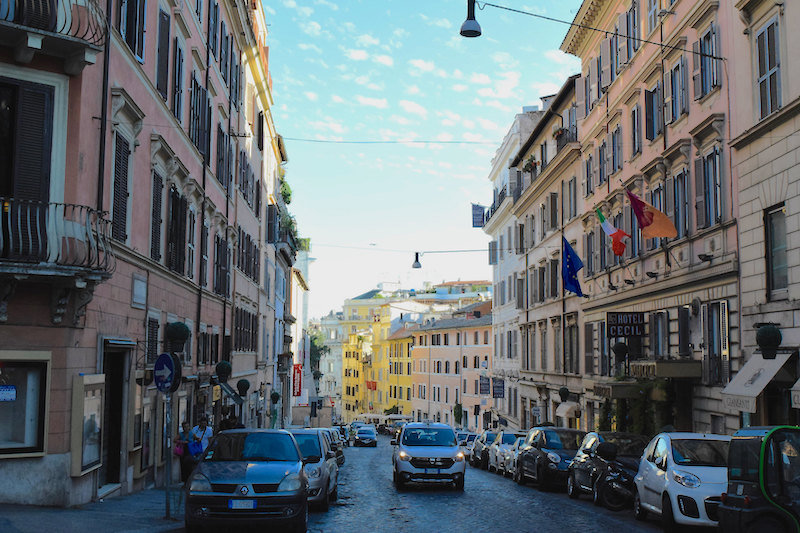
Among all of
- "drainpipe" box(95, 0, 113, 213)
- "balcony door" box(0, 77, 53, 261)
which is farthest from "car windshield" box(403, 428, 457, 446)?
"balcony door" box(0, 77, 53, 261)

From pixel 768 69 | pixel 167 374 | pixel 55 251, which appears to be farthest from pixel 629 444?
pixel 55 251

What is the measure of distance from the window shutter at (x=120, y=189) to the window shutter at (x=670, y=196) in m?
15.2

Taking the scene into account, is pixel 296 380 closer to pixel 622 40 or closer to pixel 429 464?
pixel 622 40

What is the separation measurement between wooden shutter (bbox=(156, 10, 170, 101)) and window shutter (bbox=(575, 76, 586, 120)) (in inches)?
816

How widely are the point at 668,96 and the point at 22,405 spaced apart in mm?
19393

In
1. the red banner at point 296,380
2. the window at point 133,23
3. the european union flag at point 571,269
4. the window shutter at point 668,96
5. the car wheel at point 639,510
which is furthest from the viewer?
the red banner at point 296,380

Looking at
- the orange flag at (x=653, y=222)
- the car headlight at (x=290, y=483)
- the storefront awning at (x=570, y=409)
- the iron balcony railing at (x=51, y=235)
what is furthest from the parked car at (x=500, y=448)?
the iron balcony railing at (x=51, y=235)

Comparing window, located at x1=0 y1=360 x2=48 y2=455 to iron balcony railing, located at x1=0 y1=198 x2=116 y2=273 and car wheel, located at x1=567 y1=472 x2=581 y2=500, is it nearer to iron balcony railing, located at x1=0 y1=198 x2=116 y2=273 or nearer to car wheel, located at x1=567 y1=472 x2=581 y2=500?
iron balcony railing, located at x1=0 y1=198 x2=116 y2=273

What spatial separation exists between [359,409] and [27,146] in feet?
387

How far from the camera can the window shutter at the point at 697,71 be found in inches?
889

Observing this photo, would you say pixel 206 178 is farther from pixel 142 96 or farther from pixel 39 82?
pixel 39 82

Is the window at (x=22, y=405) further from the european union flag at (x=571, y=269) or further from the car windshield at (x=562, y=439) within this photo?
the european union flag at (x=571, y=269)

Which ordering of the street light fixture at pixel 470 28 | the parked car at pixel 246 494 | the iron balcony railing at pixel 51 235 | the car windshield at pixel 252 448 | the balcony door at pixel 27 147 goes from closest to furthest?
the parked car at pixel 246 494 → the iron balcony railing at pixel 51 235 → the balcony door at pixel 27 147 → the car windshield at pixel 252 448 → the street light fixture at pixel 470 28

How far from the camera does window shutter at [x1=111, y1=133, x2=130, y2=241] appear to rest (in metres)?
16.0
